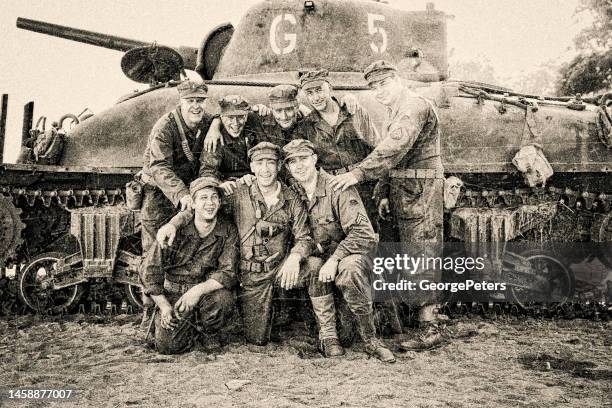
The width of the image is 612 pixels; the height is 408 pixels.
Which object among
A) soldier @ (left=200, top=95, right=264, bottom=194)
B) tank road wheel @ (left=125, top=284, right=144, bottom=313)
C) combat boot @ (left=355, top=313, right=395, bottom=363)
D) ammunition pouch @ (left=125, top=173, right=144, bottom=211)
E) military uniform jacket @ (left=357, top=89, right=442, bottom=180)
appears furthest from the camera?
tank road wheel @ (left=125, top=284, right=144, bottom=313)

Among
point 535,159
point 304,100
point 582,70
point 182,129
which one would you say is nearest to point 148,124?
point 182,129

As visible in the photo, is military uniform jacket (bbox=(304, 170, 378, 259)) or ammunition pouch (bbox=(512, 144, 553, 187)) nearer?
military uniform jacket (bbox=(304, 170, 378, 259))

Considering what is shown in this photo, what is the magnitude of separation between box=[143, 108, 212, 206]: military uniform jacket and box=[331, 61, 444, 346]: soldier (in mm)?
1817

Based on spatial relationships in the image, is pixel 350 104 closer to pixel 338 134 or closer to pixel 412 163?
pixel 338 134

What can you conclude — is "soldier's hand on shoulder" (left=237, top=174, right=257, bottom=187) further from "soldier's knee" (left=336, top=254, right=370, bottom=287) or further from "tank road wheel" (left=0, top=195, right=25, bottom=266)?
"tank road wheel" (left=0, top=195, right=25, bottom=266)

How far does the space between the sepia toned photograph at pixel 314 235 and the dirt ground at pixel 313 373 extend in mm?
28

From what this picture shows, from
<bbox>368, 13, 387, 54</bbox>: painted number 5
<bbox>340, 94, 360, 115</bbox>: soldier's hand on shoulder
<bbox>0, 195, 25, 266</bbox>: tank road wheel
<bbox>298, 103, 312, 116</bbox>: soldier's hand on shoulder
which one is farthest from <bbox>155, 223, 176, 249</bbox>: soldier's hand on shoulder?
<bbox>368, 13, 387, 54</bbox>: painted number 5

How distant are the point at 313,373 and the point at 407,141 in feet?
7.51

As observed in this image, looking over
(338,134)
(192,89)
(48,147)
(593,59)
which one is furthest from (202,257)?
(593,59)

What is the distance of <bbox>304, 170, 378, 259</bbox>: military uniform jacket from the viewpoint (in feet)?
17.5

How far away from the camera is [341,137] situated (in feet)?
20.0

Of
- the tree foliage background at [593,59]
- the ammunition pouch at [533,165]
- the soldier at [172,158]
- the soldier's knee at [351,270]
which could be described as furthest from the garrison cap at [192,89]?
the tree foliage background at [593,59]

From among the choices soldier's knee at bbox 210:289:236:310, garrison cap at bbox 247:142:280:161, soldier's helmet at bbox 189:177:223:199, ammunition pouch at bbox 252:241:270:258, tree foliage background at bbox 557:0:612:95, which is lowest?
soldier's knee at bbox 210:289:236:310

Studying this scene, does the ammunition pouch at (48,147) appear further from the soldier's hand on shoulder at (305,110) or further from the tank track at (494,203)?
the soldier's hand on shoulder at (305,110)
